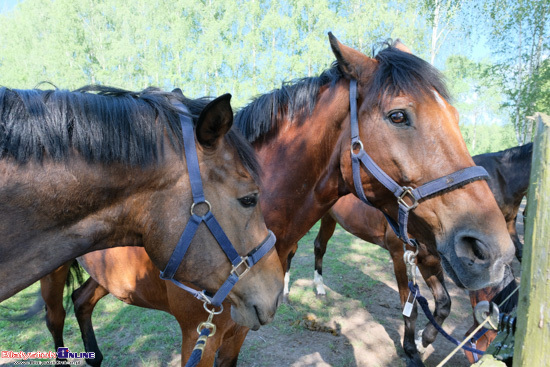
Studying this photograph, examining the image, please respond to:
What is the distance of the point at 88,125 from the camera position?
1209 mm

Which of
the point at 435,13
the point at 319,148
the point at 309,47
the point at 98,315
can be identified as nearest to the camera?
the point at 319,148

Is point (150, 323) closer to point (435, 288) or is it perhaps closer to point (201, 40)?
point (435, 288)

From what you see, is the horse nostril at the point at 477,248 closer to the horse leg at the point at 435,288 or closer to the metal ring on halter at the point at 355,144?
the metal ring on halter at the point at 355,144

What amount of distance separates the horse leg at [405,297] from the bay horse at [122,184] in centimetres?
284

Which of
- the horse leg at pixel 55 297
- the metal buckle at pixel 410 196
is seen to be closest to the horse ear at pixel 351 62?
the metal buckle at pixel 410 196

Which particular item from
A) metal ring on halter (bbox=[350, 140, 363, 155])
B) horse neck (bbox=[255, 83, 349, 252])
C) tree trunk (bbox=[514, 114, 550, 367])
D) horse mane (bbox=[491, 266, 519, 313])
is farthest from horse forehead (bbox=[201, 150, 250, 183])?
horse mane (bbox=[491, 266, 519, 313])

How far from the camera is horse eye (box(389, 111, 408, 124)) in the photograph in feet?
5.45

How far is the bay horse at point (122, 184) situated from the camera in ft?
3.68

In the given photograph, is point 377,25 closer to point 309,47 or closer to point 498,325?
point 309,47

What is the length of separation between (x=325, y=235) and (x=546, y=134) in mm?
5273

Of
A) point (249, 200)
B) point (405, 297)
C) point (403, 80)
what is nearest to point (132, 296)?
point (249, 200)

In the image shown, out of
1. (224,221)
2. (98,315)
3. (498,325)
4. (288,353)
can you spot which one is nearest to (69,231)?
(224,221)

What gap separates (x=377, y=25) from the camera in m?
20.2

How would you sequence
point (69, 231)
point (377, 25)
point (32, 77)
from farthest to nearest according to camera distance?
point (32, 77)
point (377, 25)
point (69, 231)
